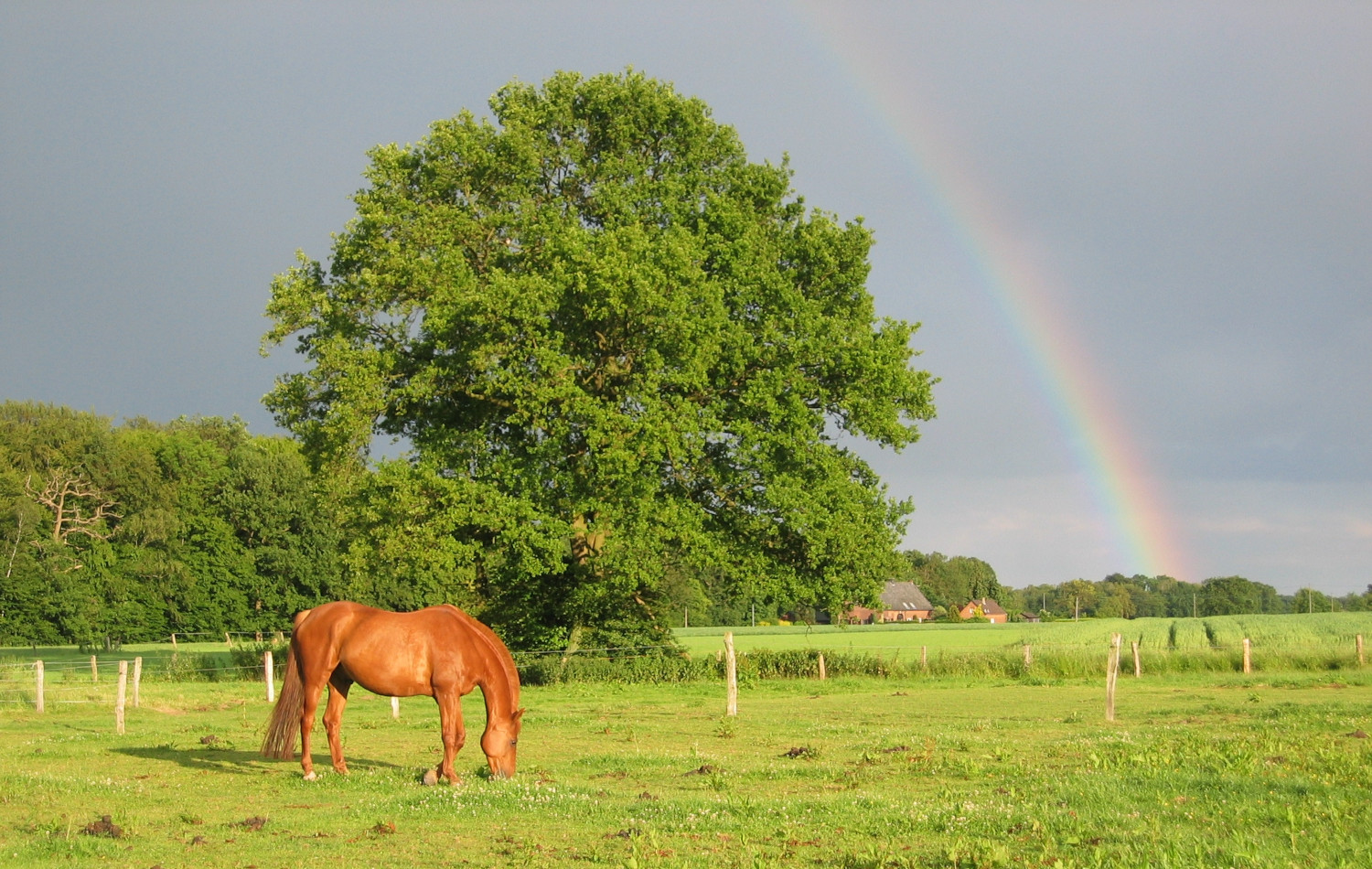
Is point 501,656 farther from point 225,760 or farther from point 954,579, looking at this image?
point 954,579

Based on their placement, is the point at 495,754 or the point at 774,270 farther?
the point at 774,270

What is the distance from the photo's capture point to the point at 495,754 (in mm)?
13484

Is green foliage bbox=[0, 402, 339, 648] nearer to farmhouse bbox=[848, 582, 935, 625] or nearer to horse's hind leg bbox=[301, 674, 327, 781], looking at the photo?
horse's hind leg bbox=[301, 674, 327, 781]

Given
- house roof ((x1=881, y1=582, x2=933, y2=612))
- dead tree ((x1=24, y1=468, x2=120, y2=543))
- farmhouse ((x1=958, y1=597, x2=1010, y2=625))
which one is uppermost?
dead tree ((x1=24, y1=468, x2=120, y2=543))

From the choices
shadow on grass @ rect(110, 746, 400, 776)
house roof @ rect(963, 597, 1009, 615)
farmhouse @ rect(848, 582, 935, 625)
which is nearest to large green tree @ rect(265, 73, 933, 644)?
shadow on grass @ rect(110, 746, 400, 776)

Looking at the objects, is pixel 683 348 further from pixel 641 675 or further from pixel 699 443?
pixel 641 675

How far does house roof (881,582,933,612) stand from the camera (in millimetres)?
138500

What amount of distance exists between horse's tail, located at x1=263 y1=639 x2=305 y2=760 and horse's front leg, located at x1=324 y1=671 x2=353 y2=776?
389 millimetres

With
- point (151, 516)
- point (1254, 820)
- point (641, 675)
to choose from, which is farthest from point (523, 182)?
point (151, 516)

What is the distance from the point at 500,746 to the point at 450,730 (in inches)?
24.8

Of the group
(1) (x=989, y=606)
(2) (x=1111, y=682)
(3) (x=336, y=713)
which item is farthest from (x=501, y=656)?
(1) (x=989, y=606)

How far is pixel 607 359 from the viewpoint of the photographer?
31.8m

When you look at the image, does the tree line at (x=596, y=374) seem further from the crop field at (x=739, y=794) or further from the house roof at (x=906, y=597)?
the house roof at (x=906, y=597)

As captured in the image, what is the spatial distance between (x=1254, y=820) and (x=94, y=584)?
7303cm
